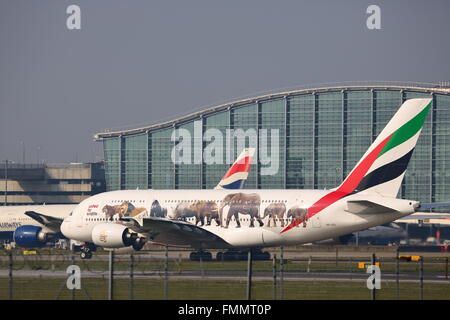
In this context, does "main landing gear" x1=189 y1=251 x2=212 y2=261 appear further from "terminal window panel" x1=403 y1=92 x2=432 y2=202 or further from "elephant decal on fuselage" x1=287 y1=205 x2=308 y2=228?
"terminal window panel" x1=403 y1=92 x2=432 y2=202

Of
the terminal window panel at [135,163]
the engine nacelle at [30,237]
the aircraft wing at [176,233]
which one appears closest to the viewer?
the aircraft wing at [176,233]

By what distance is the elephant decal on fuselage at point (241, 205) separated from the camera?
59750mm

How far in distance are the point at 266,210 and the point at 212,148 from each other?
246 feet

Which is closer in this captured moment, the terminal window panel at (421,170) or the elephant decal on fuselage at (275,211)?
the elephant decal on fuselage at (275,211)

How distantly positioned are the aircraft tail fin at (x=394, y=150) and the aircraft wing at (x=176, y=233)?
10.7m

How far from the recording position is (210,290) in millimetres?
37844

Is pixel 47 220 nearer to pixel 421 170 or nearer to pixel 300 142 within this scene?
pixel 300 142

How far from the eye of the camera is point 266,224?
59.2m

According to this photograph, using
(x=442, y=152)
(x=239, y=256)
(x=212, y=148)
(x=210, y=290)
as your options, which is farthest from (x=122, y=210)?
(x=442, y=152)

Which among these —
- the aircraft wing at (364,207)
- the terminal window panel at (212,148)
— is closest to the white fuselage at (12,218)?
the terminal window panel at (212,148)

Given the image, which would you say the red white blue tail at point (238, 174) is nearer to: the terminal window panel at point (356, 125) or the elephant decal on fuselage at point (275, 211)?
the elephant decal on fuselage at point (275, 211)

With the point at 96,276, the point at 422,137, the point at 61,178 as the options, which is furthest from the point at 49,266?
the point at 61,178

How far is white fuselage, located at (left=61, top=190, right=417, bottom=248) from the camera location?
5606 cm

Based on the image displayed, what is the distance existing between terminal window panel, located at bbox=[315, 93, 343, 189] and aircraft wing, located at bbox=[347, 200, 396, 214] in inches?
2885
